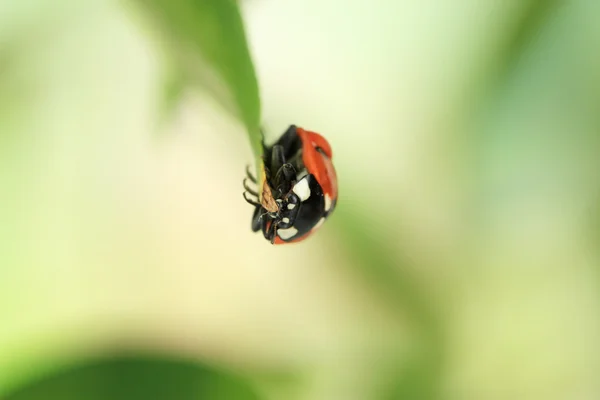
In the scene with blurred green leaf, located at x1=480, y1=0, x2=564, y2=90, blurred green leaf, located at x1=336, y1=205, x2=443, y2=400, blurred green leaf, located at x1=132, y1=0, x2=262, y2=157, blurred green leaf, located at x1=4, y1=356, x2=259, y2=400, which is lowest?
blurred green leaf, located at x1=4, y1=356, x2=259, y2=400

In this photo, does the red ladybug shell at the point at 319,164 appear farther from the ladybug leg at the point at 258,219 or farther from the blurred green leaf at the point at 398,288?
the blurred green leaf at the point at 398,288

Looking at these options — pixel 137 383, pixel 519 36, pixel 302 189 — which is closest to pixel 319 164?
pixel 302 189

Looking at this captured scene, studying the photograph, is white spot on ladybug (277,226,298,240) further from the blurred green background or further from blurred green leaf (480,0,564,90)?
blurred green leaf (480,0,564,90)

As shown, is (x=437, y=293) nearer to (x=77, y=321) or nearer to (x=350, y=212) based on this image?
(x=350, y=212)

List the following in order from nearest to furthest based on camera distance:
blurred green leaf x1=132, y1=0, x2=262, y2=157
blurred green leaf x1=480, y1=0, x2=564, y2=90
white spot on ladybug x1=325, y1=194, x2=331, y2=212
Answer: blurred green leaf x1=132, y1=0, x2=262, y2=157, white spot on ladybug x1=325, y1=194, x2=331, y2=212, blurred green leaf x1=480, y1=0, x2=564, y2=90

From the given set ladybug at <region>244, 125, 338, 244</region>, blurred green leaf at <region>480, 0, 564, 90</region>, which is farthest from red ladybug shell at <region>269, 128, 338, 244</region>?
blurred green leaf at <region>480, 0, 564, 90</region>

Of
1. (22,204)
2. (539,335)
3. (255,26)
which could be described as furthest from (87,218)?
(539,335)

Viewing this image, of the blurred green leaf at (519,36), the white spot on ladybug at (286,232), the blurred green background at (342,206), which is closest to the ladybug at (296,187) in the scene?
the white spot on ladybug at (286,232)

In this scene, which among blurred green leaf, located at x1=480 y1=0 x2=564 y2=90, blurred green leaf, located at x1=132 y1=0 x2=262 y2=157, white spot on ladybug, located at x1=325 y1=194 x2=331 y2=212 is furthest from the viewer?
blurred green leaf, located at x1=480 y1=0 x2=564 y2=90
